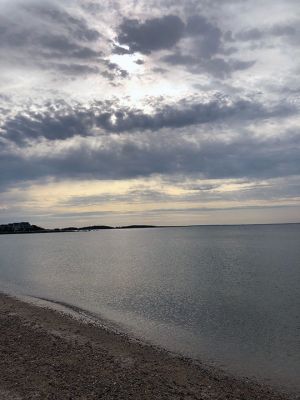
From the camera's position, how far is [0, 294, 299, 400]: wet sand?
1200 cm

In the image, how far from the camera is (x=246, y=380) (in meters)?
14.5

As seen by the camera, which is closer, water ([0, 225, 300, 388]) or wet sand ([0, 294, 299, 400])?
wet sand ([0, 294, 299, 400])

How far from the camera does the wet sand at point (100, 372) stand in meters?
12.0

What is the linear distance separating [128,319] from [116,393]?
41.3ft

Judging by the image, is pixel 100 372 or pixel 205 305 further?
pixel 205 305

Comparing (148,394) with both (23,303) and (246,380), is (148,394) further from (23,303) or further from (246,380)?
(23,303)

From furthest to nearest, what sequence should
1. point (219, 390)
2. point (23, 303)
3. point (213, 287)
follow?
point (213, 287) → point (23, 303) → point (219, 390)

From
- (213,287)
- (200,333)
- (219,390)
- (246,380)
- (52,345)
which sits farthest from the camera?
(213,287)

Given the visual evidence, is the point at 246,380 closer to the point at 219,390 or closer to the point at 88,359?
the point at 219,390

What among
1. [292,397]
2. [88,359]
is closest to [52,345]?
[88,359]

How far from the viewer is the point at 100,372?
44.9 feet

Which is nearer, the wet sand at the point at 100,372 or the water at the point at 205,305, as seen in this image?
the wet sand at the point at 100,372

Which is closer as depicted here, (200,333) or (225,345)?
(225,345)

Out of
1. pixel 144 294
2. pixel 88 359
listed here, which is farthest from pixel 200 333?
pixel 144 294
